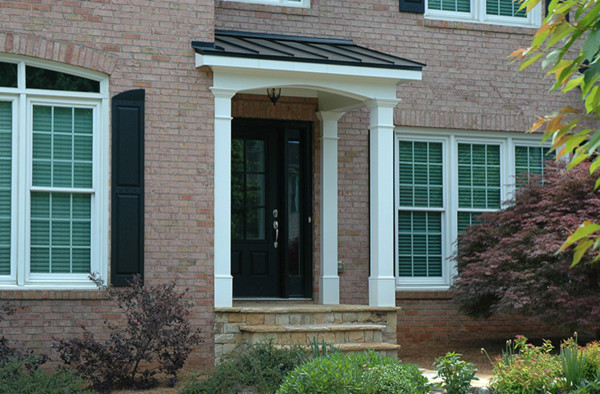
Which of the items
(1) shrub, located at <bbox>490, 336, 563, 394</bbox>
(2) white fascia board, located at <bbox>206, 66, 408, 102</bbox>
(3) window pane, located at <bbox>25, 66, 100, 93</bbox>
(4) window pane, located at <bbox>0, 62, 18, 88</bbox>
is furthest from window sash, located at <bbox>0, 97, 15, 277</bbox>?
(1) shrub, located at <bbox>490, 336, 563, 394</bbox>

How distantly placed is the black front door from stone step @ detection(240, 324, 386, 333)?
1933 millimetres

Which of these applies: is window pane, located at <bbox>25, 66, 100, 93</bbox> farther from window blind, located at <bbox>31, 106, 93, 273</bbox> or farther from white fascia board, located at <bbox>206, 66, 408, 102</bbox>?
white fascia board, located at <bbox>206, 66, 408, 102</bbox>

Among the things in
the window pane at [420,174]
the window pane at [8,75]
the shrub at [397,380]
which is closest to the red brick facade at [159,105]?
the window pane at [8,75]

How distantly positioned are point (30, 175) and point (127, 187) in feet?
3.37

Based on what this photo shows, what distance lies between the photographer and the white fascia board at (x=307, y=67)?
9.19 m

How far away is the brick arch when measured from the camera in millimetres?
8859

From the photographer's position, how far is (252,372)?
7.62 m

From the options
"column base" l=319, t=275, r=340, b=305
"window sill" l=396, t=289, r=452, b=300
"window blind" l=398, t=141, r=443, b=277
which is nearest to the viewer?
"column base" l=319, t=275, r=340, b=305

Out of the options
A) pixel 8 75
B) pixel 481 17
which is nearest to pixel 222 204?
pixel 8 75

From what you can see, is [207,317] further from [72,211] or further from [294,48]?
[294,48]

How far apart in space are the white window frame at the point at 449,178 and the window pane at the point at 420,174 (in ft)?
0.24

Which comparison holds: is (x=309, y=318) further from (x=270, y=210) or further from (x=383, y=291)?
(x=270, y=210)

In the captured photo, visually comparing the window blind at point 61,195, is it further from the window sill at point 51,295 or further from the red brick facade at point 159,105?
the red brick facade at point 159,105

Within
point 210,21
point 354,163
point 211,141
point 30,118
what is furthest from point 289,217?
point 30,118
